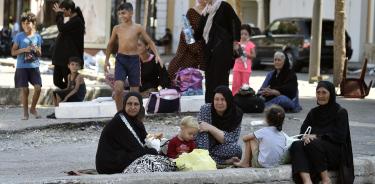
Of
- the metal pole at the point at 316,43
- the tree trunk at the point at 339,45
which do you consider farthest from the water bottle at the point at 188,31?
the metal pole at the point at 316,43

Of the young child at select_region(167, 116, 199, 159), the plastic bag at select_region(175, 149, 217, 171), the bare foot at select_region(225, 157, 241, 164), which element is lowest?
the bare foot at select_region(225, 157, 241, 164)

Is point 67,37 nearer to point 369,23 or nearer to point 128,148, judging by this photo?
point 128,148

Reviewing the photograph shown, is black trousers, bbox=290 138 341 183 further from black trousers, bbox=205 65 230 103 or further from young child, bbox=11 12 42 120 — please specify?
young child, bbox=11 12 42 120

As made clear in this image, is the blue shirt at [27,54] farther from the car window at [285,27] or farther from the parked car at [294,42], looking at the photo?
the car window at [285,27]

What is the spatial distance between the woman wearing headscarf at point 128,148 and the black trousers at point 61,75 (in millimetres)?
6141

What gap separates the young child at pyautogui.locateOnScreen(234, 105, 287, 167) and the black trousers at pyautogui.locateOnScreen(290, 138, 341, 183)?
137mm

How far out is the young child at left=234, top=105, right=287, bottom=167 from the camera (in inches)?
338

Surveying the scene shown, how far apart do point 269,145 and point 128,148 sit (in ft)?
4.07

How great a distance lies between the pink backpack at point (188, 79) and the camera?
14.3 metres

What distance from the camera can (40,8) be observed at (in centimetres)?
4403

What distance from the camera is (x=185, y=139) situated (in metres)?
8.84

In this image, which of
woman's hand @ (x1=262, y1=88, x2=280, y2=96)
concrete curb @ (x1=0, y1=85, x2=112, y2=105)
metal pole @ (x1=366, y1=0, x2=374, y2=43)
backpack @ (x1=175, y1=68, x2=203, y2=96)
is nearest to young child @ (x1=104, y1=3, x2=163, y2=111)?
backpack @ (x1=175, y1=68, x2=203, y2=96)

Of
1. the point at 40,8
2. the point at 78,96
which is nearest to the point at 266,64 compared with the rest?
the point at 40,8

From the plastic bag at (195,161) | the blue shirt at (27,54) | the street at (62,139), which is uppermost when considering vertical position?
the blue shirt at (27,54)
